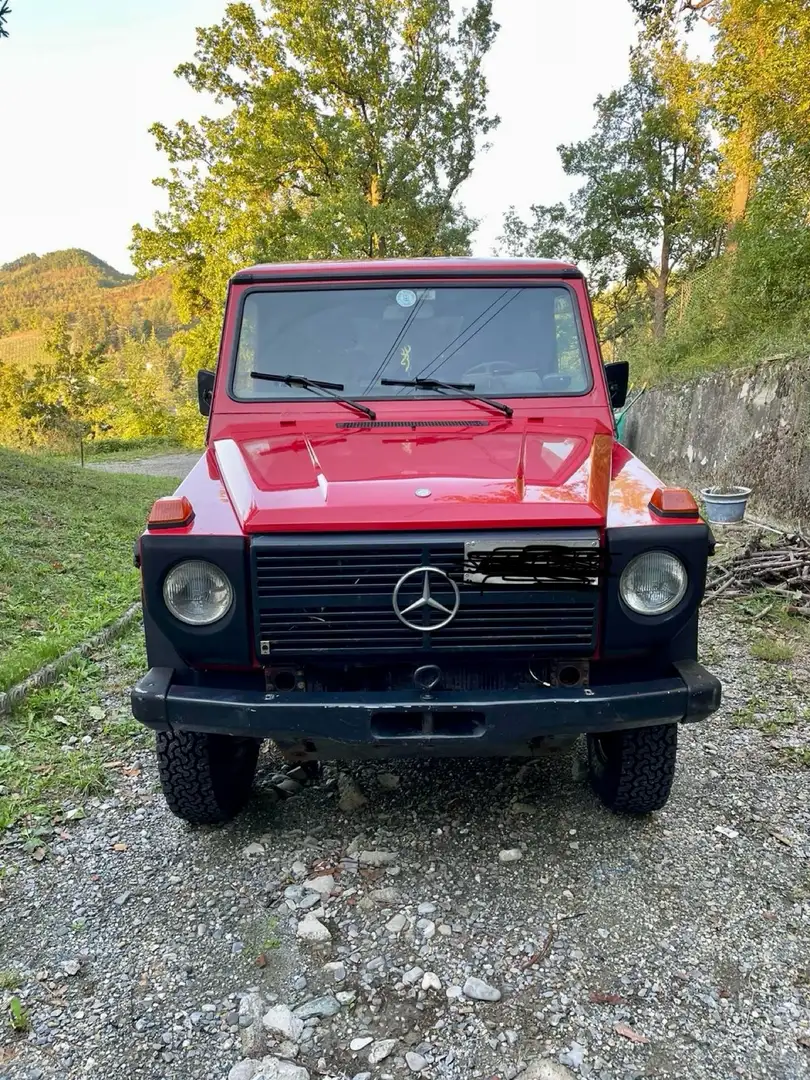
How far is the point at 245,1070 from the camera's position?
1.92m

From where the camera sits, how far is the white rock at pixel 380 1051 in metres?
1.94

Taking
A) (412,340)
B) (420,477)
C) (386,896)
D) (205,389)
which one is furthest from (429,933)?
(205,389)

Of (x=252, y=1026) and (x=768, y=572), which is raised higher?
(x=768, y=572)

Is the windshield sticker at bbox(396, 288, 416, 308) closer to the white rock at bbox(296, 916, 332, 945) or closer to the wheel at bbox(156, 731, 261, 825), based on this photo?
the wheel at bbox(156, 731, 261, 825)

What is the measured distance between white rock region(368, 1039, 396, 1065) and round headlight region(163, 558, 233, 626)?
1252mm

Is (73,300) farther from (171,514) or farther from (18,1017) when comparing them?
(18,1017)

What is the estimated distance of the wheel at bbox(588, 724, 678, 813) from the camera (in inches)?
106

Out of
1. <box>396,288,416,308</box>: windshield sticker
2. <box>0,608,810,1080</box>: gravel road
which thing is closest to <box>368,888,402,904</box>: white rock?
<box>0,608,810,1080</box>: gravel road

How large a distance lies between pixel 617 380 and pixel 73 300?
15000 cm

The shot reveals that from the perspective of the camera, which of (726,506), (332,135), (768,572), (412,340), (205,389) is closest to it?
(412,340)

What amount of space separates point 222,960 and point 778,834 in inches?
81.0

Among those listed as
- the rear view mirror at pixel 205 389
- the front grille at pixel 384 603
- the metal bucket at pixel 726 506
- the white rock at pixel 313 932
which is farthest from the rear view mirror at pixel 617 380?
the metal bucket at pixel 726 506

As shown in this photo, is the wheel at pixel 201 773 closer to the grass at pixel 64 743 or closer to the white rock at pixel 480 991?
the grass at pixel 64 743

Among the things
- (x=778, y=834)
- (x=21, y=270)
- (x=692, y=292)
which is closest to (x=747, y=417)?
(x=692, y=292)
